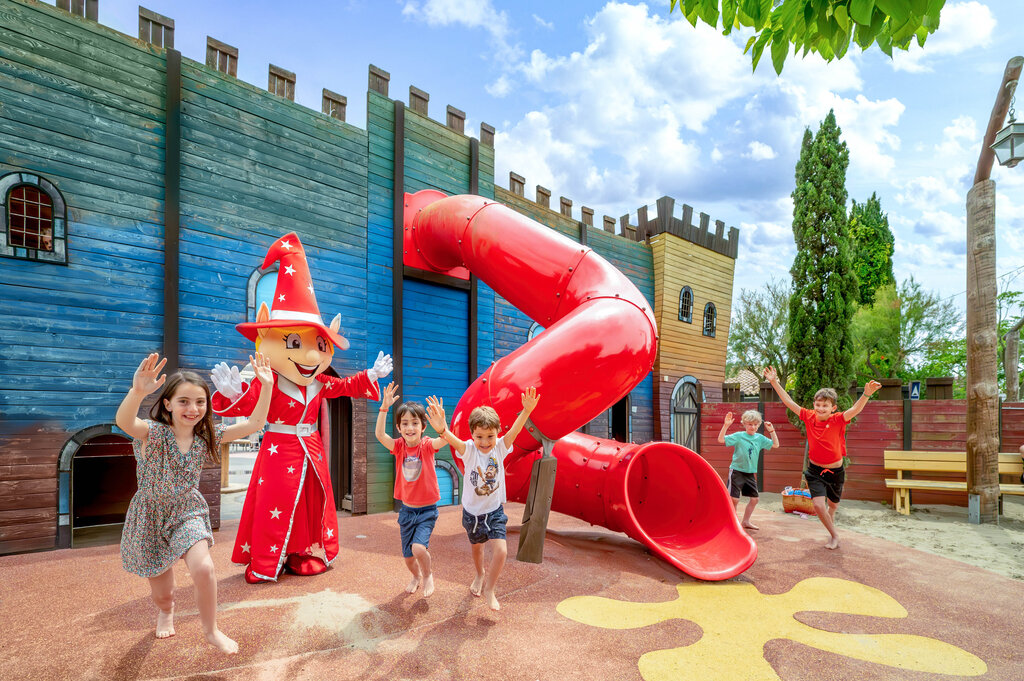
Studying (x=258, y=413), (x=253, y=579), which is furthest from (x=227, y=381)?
(x=253, y=579)

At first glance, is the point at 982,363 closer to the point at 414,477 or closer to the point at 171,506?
the point at 414,477

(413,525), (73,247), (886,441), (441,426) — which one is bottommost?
(886,441)

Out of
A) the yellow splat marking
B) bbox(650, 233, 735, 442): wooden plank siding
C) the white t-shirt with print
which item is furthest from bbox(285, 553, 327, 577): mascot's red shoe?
bbox(650, 233, 735, 442): wooden plank siding

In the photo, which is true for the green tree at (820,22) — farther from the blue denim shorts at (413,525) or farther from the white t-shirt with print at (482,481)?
the blue denim shorts at (413,525)

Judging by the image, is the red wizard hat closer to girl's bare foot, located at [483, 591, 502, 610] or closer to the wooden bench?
girl's bare foot, located at [483, 591, 502, 610]

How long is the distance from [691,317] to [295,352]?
33.9 feet

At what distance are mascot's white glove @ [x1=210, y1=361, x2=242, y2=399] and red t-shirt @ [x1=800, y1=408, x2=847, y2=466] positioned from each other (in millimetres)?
5325

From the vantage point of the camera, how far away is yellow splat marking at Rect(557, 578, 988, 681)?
10.2 ft

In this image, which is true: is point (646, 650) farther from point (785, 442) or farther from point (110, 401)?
point (785, 442)

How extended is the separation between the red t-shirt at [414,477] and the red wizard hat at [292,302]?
42.9 inches

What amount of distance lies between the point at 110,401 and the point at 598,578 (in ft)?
16.6

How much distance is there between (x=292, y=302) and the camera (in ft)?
15.3

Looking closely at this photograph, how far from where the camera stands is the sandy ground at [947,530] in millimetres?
5941

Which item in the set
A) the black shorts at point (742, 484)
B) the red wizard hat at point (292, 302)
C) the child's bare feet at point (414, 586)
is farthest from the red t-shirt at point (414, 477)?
the black shorts at point (742, 484)
